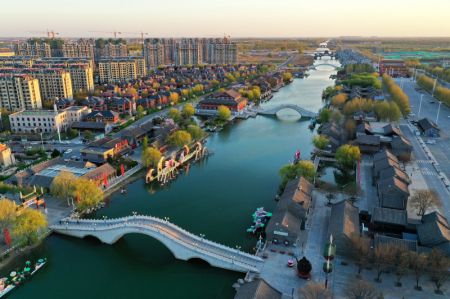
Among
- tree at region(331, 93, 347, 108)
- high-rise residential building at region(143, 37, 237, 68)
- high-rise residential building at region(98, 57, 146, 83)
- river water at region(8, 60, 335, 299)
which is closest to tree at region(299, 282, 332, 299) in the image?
river water at region(8, 60, 335, 299)

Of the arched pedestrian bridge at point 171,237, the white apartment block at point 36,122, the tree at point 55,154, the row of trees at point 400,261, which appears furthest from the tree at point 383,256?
the white apartment block at point 36,122

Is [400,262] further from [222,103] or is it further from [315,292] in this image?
[222,103]

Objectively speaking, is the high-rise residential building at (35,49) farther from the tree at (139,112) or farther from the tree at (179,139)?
the tree at (179,139)

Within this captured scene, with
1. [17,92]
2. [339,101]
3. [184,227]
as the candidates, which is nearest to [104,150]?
[184,227]

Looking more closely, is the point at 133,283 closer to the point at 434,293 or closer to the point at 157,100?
the point at 434,293

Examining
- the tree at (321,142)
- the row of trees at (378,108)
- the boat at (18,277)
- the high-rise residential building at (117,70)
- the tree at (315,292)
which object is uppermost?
the high-rise residential building at (117,70)

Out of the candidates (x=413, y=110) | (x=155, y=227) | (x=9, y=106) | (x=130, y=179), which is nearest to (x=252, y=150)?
(x=130, y=179)
